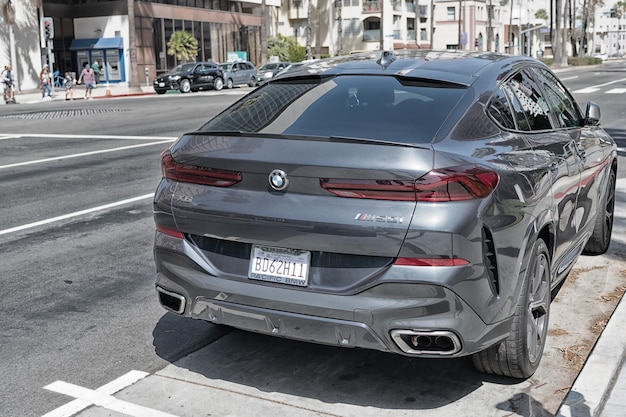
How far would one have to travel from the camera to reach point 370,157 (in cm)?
386

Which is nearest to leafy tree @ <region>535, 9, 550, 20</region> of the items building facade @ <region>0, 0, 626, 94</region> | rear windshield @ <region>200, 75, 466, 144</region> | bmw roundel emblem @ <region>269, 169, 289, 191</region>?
building facade @ <region>0, 0, 626, 94</region>

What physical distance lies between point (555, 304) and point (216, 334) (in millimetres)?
2432

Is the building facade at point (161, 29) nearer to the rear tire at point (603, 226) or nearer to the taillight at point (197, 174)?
the rear tire at point (603, 226)

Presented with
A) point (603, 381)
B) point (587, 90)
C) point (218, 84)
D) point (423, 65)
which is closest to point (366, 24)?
point (218, 84)

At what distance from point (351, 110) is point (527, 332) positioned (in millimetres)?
1520

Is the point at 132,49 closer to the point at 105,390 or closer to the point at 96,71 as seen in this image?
the point at 96,71

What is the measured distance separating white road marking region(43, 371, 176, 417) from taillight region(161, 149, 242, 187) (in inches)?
45.5

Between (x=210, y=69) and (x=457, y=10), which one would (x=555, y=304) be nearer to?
(x=210, y=69)

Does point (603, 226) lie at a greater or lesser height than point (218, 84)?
lesser

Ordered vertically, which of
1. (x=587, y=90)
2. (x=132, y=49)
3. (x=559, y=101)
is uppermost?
(x=132, y=49)

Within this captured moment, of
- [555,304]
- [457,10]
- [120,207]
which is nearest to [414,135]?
[555,304]

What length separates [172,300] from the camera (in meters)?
4.40

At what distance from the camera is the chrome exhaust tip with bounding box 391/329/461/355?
3.82 metres

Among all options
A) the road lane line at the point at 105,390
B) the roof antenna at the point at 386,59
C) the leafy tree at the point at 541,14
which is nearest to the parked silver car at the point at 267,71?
the roof antenna at the point at 386,59
